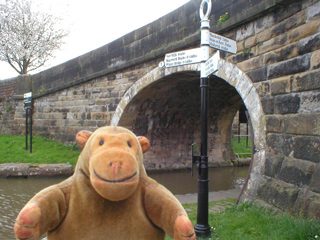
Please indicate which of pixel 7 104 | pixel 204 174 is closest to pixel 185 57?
pixel 204 174

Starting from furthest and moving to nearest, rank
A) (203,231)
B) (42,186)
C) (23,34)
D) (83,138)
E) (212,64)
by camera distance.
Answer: (23,34), (42,186), (203,231), (212,64), (83,138)

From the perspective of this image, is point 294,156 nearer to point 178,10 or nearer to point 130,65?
point 178,10

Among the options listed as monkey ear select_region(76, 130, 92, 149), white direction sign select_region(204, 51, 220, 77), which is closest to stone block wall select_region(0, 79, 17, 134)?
white direction sign select_region(204, 51, 220, 77)

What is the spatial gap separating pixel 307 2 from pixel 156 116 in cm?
728

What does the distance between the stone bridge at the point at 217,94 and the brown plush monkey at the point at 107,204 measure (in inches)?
93.7

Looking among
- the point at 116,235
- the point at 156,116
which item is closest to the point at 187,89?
the point at 156,116

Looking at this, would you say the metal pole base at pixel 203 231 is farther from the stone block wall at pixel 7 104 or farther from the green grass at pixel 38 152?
the stone block wall at pixel 7 104

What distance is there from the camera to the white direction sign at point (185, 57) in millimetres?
→ 3912

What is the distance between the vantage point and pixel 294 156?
13.6 feet

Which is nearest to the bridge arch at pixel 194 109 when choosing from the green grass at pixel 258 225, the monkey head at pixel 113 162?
the green grass at pixel 258 225

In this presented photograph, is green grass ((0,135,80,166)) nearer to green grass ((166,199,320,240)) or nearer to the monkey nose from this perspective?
green grass ((166,199,320,240))

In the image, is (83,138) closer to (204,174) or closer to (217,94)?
(204,174)

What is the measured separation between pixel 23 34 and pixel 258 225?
23844 millimetres

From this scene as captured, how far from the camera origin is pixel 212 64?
141 inches
